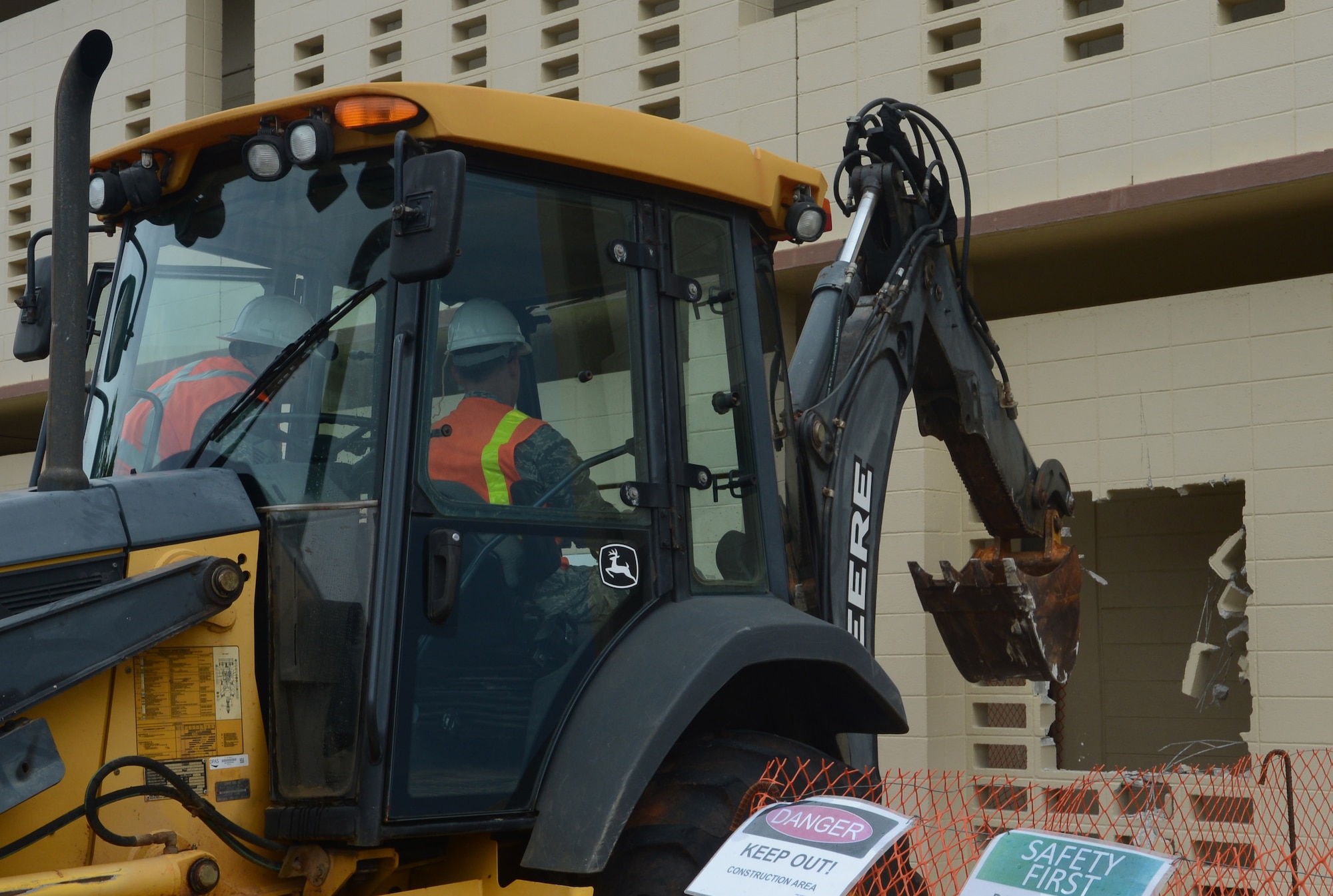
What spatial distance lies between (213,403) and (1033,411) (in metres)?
6.05

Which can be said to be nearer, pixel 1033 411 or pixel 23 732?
pixel 23 732

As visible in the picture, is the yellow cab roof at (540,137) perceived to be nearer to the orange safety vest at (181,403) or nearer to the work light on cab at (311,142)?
the work light on cab at (311,142)

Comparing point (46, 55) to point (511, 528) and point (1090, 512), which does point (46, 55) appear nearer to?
point (1090, 512)

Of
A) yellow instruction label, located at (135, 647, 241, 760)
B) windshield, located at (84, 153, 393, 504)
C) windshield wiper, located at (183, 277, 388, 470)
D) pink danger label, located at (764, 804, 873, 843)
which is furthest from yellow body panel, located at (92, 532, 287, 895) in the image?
pink danger label, located at (764, 804, 873, 843)

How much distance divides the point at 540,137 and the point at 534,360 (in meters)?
0.59

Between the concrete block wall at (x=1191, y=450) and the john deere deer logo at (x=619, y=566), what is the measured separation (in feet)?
16.5

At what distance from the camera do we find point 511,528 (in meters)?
3.76

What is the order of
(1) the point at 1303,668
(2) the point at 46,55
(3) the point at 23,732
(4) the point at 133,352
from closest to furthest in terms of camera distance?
(3) the point at 23,732 → (4) the point at 133,352 → (1) the point at 1303,668 → (2) the point at 46,55

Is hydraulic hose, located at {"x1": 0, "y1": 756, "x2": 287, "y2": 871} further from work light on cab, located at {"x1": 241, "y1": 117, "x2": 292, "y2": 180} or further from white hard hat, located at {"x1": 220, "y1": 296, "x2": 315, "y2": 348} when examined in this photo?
work light on cab, located at {"x1": 241, "y1": 117, "x2": 292, "y2": 180}

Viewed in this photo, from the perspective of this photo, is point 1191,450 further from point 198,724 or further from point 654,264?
point 198,724

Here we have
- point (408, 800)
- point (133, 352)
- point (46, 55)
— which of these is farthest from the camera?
→ point (46, 55)

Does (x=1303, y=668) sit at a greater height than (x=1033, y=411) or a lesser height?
lesser

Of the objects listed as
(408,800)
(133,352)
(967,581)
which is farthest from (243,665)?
(967,581)

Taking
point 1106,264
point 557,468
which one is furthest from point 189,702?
point 1106,264
